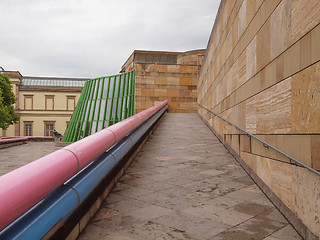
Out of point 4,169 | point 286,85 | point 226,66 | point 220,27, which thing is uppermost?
point 220,27

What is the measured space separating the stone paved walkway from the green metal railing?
1413cm

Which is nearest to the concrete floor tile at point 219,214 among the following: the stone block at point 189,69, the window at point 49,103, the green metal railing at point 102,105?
the green metal railing at point 102,105

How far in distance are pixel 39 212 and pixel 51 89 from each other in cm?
4683

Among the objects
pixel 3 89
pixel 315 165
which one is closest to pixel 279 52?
pixel 315 165

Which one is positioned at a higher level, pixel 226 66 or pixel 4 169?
pixel 226 66

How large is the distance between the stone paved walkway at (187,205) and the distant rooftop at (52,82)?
1837 inches

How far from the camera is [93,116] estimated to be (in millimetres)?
21109

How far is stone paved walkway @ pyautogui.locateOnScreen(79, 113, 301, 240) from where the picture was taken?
2.79 m

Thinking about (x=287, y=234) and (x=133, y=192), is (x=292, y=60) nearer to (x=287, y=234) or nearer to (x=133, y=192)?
(x=287, y=234)

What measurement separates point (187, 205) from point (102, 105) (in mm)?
18538

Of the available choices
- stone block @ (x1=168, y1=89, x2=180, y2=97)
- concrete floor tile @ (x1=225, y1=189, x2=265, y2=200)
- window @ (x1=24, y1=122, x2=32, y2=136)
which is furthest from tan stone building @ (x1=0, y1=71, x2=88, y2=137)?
concrete floor tile @ (x1=225, y1=189, x2=265, y2=200)

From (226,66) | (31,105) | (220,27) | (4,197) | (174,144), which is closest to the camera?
(4,197)

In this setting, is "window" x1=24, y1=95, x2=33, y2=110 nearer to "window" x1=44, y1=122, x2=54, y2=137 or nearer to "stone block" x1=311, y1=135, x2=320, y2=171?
"window" x1=44, y1=122, x2=54, y2=137

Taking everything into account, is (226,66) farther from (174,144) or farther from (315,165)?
(315,165)
